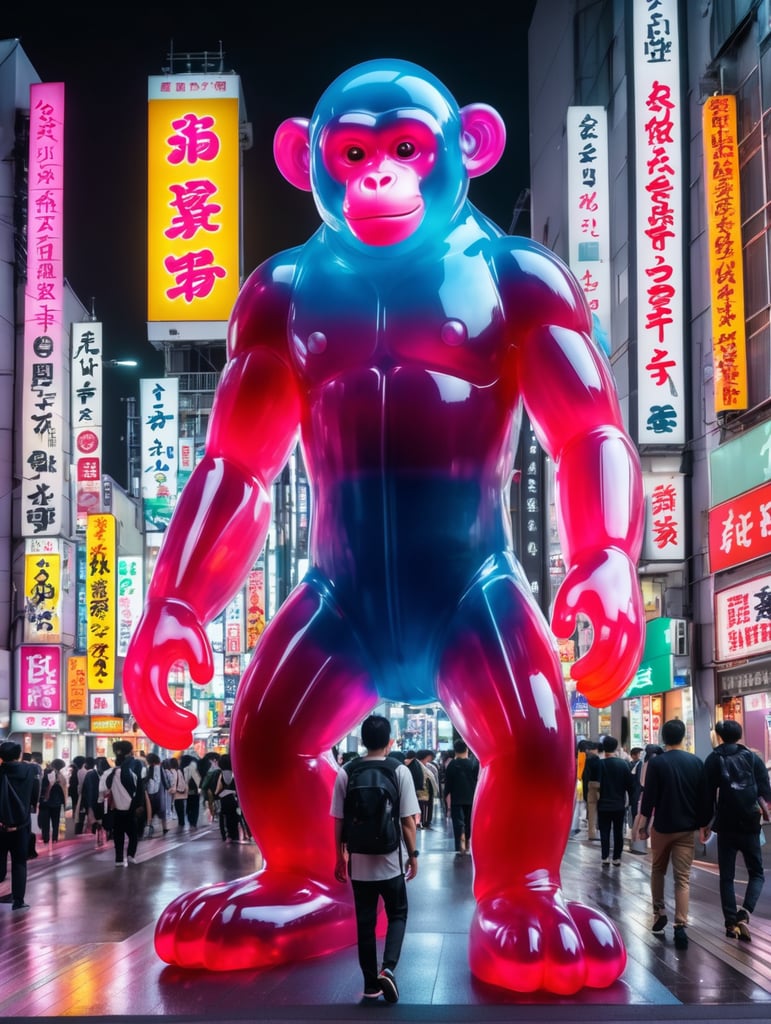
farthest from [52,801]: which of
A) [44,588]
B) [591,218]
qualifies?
[591,218]

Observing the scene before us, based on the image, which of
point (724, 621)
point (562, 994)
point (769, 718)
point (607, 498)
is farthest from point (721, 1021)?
point (724, 621)

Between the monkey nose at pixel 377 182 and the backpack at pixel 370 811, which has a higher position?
the monkey nose at pixel 377 182

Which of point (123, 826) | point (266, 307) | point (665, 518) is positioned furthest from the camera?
point (665, 518)

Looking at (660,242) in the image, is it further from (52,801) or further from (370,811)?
(370,811)

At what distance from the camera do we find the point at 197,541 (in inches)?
187

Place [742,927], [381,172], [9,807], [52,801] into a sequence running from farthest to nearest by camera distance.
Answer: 1. [52,801]
2. [9,807]
3. [742,927]
4. [381,172]

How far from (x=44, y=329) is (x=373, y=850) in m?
16.8

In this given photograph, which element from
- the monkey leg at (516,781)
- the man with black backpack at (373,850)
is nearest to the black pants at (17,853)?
the man with black backpack at (373,850)

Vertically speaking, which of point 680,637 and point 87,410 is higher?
point 87,410

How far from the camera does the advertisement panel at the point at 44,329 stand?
1959cm

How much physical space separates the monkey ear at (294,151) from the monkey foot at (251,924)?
9.00 ft

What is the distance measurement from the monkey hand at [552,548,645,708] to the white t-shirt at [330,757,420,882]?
29.7 inches

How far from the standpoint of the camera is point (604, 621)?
429 cm

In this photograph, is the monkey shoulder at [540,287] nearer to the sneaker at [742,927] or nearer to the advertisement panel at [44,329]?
the sneaker at [742,927]
